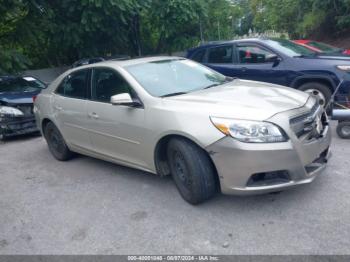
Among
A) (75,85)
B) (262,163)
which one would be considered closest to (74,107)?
(75,85)

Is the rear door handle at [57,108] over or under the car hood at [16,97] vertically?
over

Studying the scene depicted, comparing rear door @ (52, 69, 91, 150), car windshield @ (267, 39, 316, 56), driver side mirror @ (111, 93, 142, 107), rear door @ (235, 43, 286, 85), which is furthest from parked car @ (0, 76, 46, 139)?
car windshield @ (267, 39, 316, 56)

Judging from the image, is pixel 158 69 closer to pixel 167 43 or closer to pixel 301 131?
pixel 301 131

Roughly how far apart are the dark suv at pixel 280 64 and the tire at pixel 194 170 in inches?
126

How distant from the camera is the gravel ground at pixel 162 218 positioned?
309cm

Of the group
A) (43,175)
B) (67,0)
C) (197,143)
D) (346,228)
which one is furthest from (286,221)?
(67,0)

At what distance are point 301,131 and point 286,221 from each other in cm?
87

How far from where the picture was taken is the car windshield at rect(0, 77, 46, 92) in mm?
8234

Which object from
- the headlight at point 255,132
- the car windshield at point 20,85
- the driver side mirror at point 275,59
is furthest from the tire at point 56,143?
the driver side mirror at point 275,59

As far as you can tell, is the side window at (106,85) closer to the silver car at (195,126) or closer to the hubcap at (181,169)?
the silver car at (195,126)

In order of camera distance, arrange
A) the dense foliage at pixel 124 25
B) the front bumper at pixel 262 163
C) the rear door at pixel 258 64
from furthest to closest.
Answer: the dense foliage at pixel 124 25 → the rear door at pixel 258 64 → the front bumper at pixel 262 163

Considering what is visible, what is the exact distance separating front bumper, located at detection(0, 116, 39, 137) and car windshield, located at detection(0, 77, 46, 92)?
3.42 ft

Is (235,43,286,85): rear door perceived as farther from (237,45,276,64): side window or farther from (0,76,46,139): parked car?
→ (0,76,46,139): parked car

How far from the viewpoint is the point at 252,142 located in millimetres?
3225
